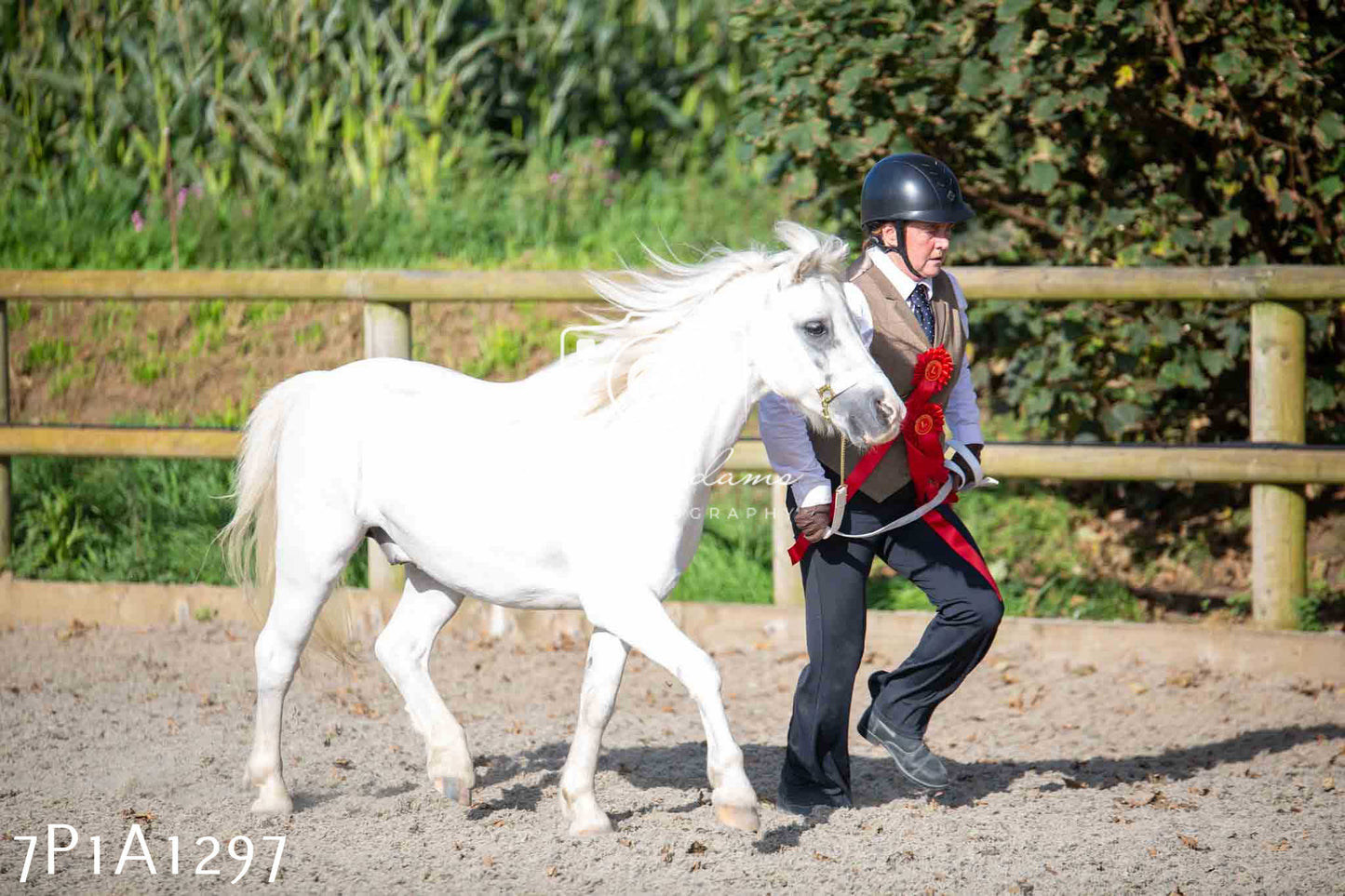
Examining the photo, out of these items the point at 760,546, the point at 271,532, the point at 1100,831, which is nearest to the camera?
the point at 1100,831

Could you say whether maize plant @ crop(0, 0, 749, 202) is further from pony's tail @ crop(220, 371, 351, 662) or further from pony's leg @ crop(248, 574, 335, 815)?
pony's leg @ crop(248, 574, 335, 815)

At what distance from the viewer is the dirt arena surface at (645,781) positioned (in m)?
3.83

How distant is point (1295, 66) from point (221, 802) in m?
4.83

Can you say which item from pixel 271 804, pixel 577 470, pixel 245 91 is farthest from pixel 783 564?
pixel 245 91

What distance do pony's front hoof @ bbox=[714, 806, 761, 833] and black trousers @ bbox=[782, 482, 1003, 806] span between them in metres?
0.60

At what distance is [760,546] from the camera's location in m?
7.12

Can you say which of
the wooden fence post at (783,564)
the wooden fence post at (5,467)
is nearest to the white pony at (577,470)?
the wooden fence post at (783,564)

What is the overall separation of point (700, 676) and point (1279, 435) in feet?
10.3

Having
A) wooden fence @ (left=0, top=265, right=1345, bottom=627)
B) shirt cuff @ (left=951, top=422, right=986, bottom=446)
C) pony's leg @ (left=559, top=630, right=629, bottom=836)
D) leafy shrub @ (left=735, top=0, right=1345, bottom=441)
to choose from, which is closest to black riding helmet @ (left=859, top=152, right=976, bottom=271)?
shirt cuff @ (left=951, top=422, right=986, bottom=446)

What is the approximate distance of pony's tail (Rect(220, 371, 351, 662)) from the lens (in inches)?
176

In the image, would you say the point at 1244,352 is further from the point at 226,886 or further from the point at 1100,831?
the point at 226,886

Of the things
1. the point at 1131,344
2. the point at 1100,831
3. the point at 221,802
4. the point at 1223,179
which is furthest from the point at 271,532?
the point at 1223,179

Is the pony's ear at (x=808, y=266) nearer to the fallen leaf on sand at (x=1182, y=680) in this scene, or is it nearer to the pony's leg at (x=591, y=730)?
the pony's leg at (x=591, y=730)

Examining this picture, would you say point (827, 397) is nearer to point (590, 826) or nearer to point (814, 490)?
point (814, 490)
